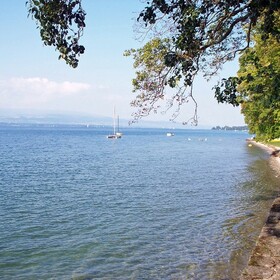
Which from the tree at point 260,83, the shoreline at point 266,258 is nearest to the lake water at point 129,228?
the shoreline at point 266,258

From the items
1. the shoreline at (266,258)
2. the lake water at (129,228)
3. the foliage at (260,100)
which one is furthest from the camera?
the foliage at (260,100)

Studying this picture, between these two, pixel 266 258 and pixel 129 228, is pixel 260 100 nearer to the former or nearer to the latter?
pixel 266 258

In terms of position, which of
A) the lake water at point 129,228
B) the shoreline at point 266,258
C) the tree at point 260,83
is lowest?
the lake water at point 129,228

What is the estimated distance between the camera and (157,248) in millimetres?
14281

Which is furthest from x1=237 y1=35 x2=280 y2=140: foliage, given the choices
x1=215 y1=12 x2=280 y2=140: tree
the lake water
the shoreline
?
the lake water

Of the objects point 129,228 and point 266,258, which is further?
point 129,228

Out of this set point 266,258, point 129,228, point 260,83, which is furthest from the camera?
point 129,228

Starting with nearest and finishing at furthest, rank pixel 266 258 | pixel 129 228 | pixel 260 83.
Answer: pixel 266 258
pixel 260 83
pixel 129 228

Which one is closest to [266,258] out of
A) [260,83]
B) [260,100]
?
[260,83]

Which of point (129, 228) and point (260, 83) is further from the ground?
point (260, 83)

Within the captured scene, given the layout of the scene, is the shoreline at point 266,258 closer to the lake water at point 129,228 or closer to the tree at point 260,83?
the lake water at point 129,228

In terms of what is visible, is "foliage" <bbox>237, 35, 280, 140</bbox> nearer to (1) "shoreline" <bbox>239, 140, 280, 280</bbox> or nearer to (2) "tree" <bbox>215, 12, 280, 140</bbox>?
(2) "tree" <bbox>215, 12, 280, 140</bbox>

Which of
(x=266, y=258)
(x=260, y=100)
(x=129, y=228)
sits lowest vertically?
(x=129, y=228)

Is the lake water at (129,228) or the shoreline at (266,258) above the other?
the shoreline at (266,258)
